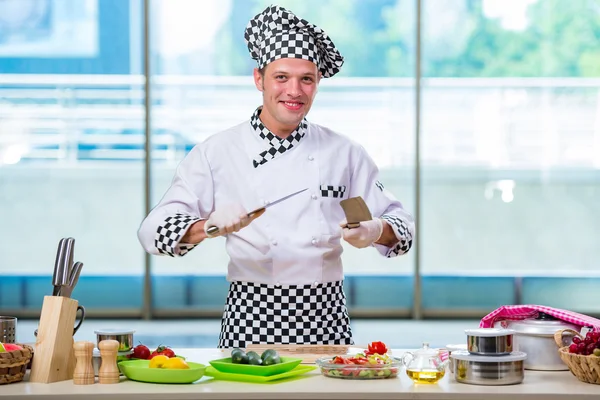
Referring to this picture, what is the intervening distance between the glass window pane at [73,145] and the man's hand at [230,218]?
161 inches

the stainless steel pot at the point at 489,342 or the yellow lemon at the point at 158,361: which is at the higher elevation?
the stainless steel pot at the point at 489,342

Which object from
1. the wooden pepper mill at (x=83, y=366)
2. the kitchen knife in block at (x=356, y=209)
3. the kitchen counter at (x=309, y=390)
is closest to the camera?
the kitchen counter at (x=309, y=390)

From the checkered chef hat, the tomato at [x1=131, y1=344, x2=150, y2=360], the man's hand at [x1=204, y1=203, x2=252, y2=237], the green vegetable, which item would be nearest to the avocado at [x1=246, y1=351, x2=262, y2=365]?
the green vegetable

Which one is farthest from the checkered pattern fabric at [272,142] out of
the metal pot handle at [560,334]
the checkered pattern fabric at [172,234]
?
the metal pot handle at [560,334]

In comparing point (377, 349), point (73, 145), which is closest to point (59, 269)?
point (377, 349)

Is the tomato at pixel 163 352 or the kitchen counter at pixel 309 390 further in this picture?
the tomato at pixel 163 352

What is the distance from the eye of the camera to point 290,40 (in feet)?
8.98

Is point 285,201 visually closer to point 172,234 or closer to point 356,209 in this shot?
point 172,234

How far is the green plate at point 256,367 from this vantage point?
2109 mm

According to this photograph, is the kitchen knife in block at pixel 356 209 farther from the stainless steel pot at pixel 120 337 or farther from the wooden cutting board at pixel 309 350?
the stainless steel pot at pixel 120 337

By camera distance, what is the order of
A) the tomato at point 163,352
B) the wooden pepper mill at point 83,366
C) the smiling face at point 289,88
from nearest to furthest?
the wooden pepper mill at point 83,366 → the tomato at point 163,352 → the smiling face at point 289,88

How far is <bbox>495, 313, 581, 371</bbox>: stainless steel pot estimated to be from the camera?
90.7 inches

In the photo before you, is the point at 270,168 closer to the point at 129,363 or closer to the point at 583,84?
the point at 129,363

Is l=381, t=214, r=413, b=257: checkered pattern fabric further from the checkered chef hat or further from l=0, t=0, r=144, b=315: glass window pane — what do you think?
l=0, t=0, r=144, b=315: glass window pane
